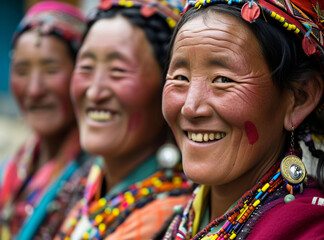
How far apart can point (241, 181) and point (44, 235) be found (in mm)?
1804

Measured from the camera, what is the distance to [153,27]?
2779 millimetres

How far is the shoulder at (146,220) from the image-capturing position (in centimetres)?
247

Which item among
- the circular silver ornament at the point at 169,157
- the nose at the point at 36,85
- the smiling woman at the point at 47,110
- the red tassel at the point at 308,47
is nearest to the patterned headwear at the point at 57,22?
the smiling woman at the point at 47,110

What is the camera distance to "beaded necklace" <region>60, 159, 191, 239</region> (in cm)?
262

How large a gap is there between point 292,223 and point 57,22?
2.65 m

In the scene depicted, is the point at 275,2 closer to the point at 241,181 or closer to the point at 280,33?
the point at 280,33

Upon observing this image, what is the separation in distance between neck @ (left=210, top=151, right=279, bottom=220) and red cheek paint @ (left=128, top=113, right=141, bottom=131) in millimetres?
785

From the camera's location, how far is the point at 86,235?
2.67 m

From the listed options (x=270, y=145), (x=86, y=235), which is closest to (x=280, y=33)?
(x=270, y=145)

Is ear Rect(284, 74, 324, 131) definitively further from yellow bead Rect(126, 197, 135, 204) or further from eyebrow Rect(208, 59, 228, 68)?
yellow bead Rect(126, 197, 135, 204)

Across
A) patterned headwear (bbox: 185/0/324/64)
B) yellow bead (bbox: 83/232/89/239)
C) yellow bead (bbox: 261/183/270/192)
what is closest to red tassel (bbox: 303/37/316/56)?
patterned headwear (bbox: 185/0/324/64)

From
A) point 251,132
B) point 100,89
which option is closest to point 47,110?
point 100,89

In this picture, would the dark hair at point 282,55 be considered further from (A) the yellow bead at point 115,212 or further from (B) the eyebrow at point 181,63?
(A) the yellow bead at point 115,212

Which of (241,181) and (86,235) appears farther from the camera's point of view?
(86,235)
